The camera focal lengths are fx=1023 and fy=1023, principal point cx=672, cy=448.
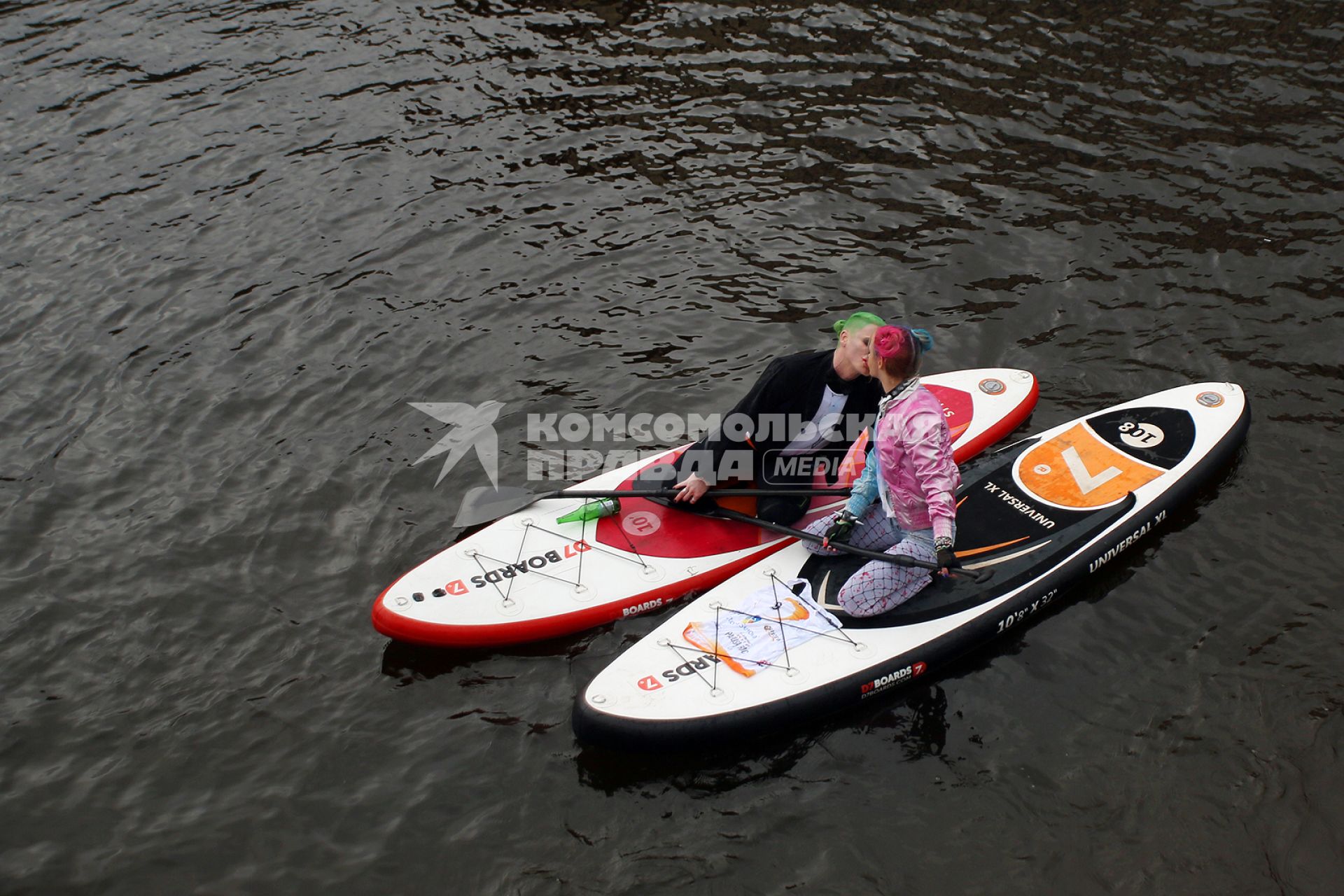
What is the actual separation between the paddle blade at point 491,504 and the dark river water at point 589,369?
6.8 inches

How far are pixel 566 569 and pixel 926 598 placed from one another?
2.23 m

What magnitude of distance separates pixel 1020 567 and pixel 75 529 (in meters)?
6.47

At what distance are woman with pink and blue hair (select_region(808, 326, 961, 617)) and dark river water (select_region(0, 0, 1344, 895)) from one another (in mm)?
680

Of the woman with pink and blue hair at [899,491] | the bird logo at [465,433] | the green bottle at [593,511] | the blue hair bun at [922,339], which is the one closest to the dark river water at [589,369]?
the bird logo at [465,433]

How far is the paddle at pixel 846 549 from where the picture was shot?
5797 millimetres

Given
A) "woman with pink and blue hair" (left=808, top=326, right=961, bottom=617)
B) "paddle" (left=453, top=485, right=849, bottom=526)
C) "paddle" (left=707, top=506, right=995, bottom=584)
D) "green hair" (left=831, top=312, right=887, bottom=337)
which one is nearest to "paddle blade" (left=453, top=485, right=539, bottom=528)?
"paddle" (left=453, top=485, right=849, bottom=526)

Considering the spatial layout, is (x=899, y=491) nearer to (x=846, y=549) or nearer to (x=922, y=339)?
(x=846, y=549)

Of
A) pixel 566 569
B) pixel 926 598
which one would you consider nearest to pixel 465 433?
pixel 566 569

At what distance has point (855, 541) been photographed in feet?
21.0

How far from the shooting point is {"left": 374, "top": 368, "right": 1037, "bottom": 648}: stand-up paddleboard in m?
6.17

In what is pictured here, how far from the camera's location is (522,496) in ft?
23.2

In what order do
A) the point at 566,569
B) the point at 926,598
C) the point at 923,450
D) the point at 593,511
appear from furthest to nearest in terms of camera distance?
the point at 593,511 < the point at 566,569 < the point at 926,598 < the point at 923,450

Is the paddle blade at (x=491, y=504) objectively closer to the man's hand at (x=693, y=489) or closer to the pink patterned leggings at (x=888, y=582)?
the man's hand at (x=693, y=489)

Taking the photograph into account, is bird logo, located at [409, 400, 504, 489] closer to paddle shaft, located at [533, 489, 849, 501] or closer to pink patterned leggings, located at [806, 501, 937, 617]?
paddle shaft, located at [533, 489, 849, 501]
